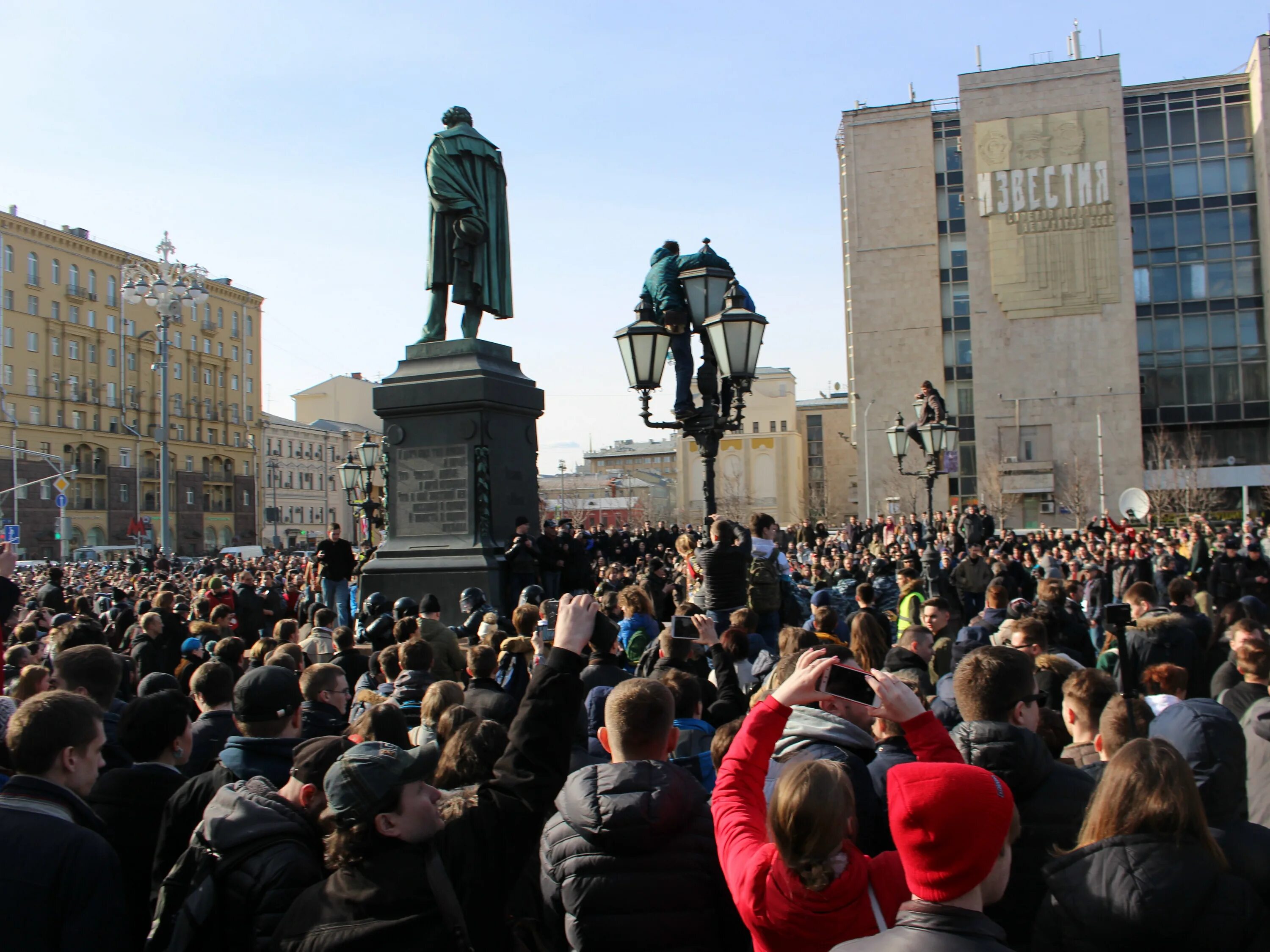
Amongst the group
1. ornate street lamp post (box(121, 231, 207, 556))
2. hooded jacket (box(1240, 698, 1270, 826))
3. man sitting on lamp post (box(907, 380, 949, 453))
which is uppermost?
ornate street lamp post (box(121, 231, 207, 556))

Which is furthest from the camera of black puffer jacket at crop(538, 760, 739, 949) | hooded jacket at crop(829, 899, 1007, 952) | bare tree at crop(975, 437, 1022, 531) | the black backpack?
bare tree at crop(975, 437, 1022, 531)

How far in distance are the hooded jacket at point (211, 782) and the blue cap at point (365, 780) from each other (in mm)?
905

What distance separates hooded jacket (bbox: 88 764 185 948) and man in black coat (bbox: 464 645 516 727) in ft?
5.30

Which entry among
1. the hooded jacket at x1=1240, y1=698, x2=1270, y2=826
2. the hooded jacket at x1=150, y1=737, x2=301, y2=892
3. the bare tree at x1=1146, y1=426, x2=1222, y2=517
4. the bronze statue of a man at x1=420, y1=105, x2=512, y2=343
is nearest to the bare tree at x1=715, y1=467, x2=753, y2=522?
the bare tree at x1=1146, y1=426, x2=1222, y2=517

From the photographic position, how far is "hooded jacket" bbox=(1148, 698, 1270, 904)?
3139 millimetres

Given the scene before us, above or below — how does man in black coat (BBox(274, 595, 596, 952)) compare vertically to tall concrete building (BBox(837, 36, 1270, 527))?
below

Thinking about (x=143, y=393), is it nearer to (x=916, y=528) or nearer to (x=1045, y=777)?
(x=916, y=528)

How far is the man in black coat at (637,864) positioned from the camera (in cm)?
307

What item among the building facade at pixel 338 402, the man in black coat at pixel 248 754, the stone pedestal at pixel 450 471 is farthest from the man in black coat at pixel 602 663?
the building facade at pixel 338 402

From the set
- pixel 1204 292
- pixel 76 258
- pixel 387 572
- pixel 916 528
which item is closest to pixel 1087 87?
pixel 1204 292

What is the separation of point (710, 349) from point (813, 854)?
7.75 meters

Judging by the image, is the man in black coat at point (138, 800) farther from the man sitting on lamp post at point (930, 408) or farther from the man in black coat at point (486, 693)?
the man sitting on lamp post at point (930, 408)

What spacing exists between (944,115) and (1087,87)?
29.0 feet

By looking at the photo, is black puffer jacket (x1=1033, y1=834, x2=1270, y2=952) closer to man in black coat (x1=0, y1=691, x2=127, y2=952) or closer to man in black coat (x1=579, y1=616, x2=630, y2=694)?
man in black coat (x1=0, y1=691, x2=127, y2=952)
